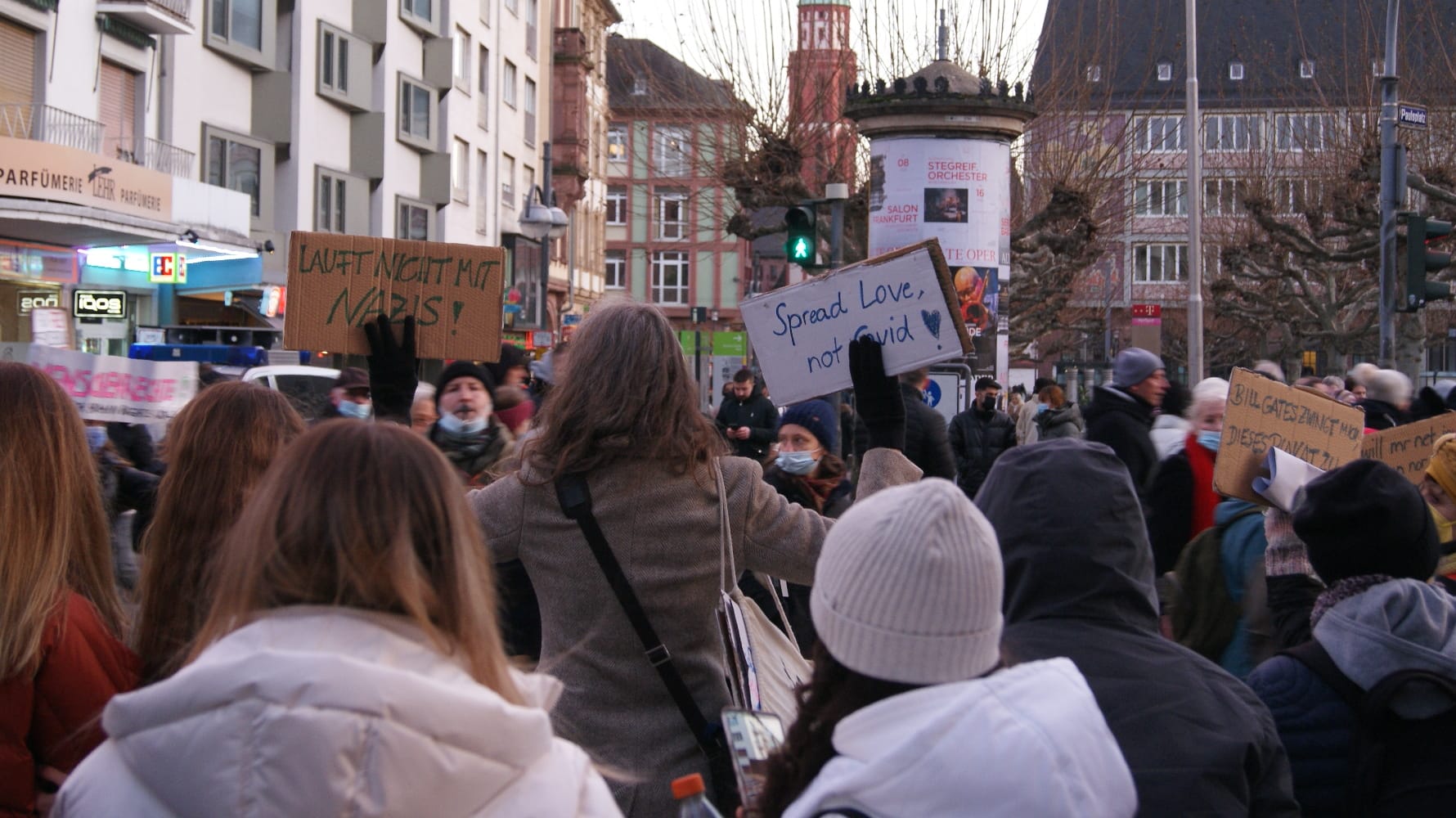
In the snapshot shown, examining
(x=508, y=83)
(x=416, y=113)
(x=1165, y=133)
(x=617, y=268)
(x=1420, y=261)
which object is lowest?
(x=1420, y=261)

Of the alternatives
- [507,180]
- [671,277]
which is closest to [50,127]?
[507,180]

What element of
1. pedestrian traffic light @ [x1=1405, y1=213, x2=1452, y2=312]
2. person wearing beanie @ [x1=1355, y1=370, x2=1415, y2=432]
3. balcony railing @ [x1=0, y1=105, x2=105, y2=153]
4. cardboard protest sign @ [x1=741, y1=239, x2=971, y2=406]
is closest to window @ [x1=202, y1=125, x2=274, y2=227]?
balcony railing @ [x1=0, y1=105, x2=105, y2=153]

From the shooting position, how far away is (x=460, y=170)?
40188 mm

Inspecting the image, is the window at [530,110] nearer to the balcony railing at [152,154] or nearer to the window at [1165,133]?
the window at [1165,133]

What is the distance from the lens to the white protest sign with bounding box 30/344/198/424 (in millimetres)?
6785

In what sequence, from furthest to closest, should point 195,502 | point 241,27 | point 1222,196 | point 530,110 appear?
point 530,110
point 1222,196
point 241,27
point 195,502

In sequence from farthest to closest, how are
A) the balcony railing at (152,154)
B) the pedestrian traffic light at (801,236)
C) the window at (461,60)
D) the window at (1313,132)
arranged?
the window at (461,60) < the window at (1313,132) < the balcony railing at (152,154) < the pedestrian traffic light at (801,236)

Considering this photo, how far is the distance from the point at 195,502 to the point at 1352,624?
7.61ft

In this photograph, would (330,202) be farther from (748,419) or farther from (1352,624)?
(1352,624)

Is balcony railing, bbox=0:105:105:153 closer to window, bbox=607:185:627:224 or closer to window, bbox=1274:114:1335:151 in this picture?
window, bbox=1274:114:1335:151

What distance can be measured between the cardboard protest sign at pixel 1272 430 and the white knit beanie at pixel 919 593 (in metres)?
2.73

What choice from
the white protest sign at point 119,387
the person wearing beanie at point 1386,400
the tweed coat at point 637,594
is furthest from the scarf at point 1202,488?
the white protest sign at point 119,387

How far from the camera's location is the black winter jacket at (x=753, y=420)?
13.1 m

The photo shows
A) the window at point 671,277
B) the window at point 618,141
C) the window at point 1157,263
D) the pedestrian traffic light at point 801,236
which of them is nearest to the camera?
the pedestrian traffic light at point 801,236
